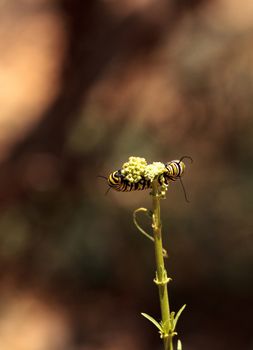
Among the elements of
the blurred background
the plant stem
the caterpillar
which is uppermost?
the blurred background

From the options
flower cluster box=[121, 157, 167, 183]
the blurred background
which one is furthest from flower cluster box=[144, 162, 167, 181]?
the blurred background

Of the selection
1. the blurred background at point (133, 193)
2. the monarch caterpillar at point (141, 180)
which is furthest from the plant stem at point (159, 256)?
the blurred background at point (133, 193)

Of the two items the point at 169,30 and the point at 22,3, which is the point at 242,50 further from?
the point at 22,3

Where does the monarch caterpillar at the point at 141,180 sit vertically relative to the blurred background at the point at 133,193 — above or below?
below

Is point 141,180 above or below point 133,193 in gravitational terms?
below

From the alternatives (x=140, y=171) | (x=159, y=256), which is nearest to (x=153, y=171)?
(x=140, y=171)

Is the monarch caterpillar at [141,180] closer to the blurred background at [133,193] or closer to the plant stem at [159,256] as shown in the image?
the plant stem at [159,256]

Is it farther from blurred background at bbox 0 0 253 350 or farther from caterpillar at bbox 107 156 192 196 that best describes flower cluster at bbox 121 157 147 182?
blurred background at bbox 0 0 253 350

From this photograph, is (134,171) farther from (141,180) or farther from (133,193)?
(133,193)
